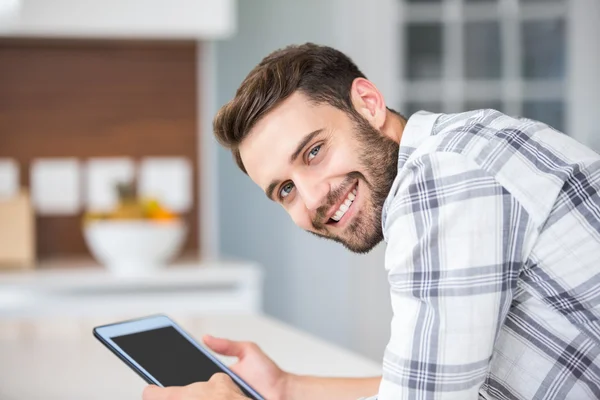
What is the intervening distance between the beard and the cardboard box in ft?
6.25

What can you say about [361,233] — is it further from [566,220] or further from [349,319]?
[349,319]

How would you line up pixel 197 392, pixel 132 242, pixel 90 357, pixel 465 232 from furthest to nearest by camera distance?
pixel 132 242, pixel 90 357, pixel 197 392, pixel 465 232

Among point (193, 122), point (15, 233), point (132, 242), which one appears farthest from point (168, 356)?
point (193, 122)

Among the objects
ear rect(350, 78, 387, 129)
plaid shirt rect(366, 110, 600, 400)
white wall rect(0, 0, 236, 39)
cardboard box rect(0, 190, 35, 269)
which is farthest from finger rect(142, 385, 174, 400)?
white wall rect(0, 0, 236, 39)

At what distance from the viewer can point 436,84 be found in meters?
3.73

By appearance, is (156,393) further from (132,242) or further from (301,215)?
(132,242)

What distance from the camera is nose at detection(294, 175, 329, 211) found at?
117 centimetres

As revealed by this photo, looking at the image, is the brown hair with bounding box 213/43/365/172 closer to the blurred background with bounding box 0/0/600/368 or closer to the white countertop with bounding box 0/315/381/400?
the white countertop with bounding box 0/315/381/400

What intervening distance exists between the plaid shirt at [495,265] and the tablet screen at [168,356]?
352 mm

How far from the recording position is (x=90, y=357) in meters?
1.51

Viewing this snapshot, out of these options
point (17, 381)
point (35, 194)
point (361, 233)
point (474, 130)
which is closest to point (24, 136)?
point (35, 194)

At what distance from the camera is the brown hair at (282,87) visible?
1.18 metres

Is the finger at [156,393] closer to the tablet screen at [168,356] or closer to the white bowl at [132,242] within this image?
the tablet screen at [168,356]

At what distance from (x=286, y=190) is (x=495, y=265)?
1.38ft
